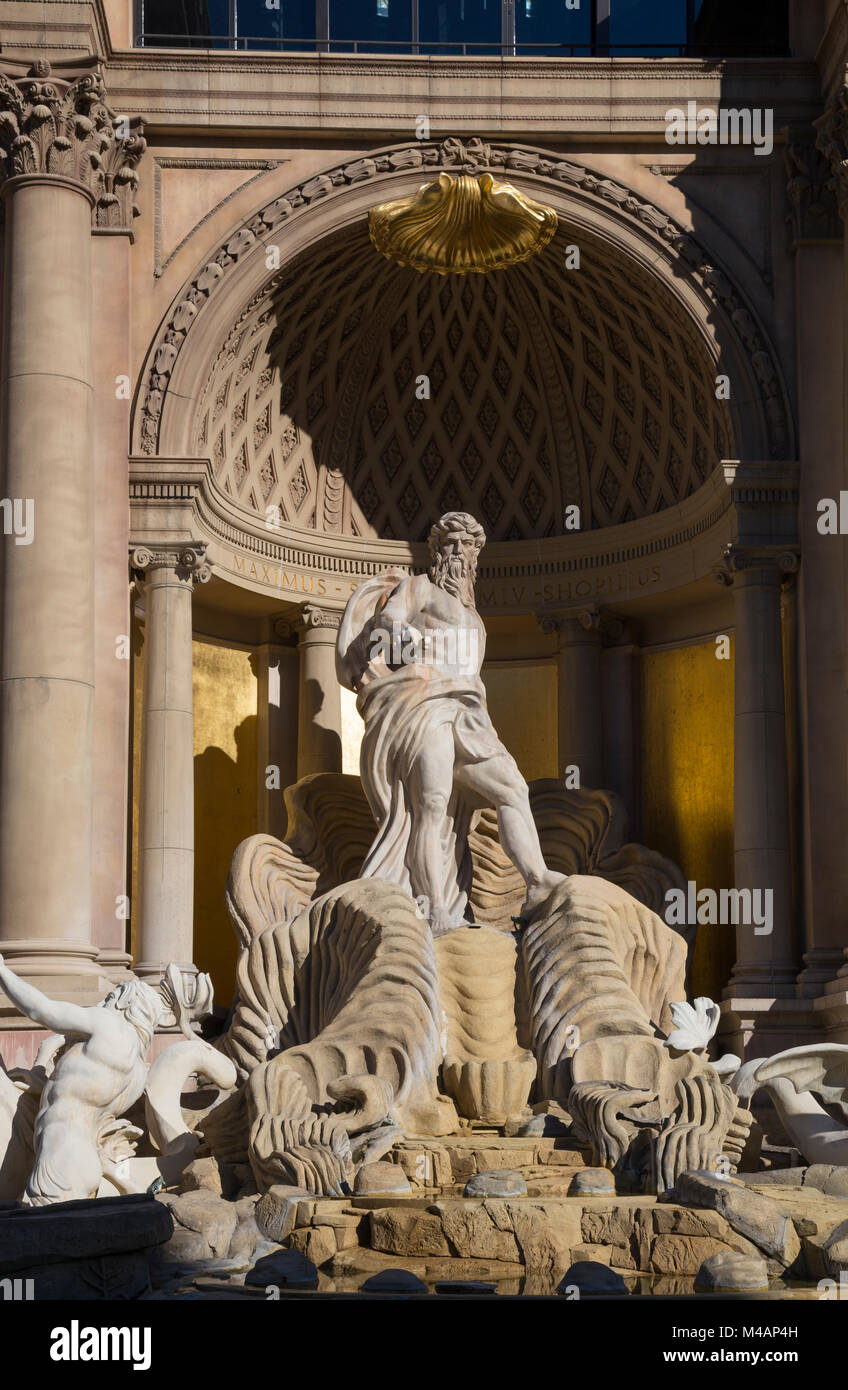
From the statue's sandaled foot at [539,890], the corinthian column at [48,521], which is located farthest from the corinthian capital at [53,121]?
the statue's sandaled foot at [539,890]

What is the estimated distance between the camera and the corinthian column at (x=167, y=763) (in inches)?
682

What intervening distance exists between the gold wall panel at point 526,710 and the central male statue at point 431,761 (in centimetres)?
370

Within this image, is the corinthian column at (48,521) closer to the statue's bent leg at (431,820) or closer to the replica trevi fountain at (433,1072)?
the replica trevi fountain at (433,1072)

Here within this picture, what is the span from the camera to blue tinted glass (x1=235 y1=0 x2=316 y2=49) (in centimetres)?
1939

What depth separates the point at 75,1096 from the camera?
12.5m

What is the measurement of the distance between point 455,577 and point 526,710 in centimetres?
371

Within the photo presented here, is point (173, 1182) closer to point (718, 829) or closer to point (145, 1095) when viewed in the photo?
point (145, 1095)

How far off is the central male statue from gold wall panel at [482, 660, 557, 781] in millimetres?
3703

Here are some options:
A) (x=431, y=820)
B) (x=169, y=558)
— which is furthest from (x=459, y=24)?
(x=431, y=820)

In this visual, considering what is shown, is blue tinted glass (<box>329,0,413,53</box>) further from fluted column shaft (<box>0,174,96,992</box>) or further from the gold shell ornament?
fluted column shaft (<box>0,174,96,992</box>)

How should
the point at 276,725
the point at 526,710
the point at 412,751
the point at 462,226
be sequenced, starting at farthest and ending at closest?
the point at 526,710
the point at 276,725
the point at 462,226
the point at 412,751

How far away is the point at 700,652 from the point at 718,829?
73.2 inches

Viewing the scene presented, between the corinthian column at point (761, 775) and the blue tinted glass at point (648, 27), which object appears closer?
the corinthian column at point (761, 775)

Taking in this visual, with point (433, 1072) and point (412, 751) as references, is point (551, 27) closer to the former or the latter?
point (412, 751)
